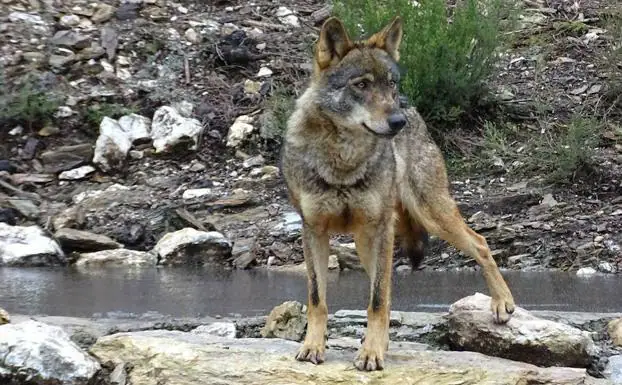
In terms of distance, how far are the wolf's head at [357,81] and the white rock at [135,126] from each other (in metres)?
6.43

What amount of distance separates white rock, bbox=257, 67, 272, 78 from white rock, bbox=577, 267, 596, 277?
16.6ft

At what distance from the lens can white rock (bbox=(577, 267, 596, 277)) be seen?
8344 millimetres

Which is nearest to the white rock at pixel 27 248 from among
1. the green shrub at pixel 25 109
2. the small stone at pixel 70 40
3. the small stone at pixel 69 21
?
the green shrub at pixel 25 109

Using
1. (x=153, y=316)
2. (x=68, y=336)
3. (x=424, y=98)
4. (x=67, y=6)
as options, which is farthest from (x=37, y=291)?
(x=67, y=6)

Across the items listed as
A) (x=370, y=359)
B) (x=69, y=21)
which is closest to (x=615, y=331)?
(x=370, y=359)

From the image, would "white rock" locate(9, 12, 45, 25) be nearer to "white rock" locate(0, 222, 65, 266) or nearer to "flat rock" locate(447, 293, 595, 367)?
"white rock" locate(0, 222, 65, 266)

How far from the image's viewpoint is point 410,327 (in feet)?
19.0

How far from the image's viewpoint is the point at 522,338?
5.24 meters

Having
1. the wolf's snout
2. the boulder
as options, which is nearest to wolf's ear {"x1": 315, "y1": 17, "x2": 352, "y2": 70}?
the wolf's snout

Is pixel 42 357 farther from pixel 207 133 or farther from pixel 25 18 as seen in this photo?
pixel 25 18

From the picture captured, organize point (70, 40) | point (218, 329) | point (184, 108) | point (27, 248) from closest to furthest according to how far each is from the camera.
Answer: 1. point (218, 329)
2. point (27, 248)
3. point (184, 108)
4. point (70, 40)

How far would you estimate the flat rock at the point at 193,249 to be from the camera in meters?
A: 8.85

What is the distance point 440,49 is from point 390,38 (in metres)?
5.85

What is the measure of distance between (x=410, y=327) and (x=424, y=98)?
5.35 meters
